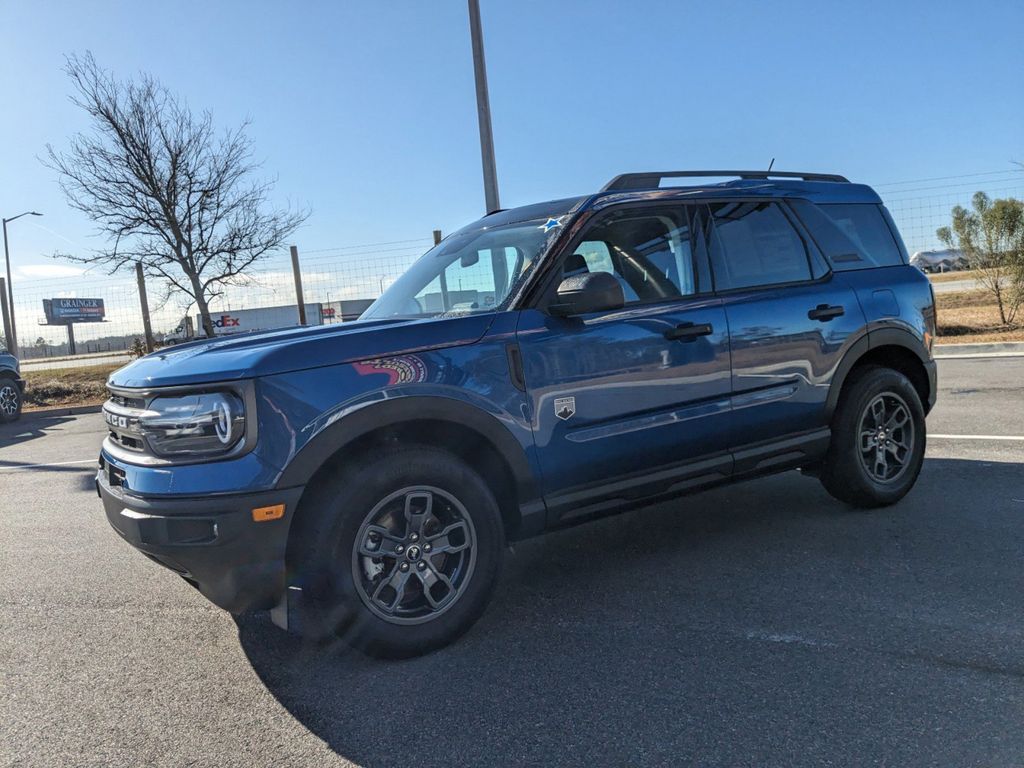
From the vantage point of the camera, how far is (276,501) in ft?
9.38

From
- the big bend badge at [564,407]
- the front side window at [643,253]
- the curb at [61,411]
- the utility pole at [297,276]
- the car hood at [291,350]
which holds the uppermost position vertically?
the utility pole at [297,276]

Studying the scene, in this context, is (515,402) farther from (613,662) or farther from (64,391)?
(64,391)

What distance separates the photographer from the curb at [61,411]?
15.0 meters

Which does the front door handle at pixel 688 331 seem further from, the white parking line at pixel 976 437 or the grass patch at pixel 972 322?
the grass patch at pixel 972 322

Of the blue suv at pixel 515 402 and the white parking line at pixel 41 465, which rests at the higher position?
A: the blue suv at pixel 515 402

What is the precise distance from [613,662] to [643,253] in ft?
6.67

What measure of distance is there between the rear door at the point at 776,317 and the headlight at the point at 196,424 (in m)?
2.51

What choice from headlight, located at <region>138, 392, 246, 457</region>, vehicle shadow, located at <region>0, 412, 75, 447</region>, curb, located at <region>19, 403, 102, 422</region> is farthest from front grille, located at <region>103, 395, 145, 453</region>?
curb, located at <region>19, 403, 102, 422</region>

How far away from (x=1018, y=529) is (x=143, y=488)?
452 cm

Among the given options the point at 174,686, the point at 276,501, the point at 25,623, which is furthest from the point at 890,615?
the point at 25,623

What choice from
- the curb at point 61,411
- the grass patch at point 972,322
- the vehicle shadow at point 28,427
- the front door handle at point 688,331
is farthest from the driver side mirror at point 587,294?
the curb at point 61,411

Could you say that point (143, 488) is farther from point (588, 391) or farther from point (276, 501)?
point (588, 391)

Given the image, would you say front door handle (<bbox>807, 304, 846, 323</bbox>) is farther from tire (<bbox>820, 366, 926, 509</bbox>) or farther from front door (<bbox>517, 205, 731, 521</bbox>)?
front door (<bbox>517, 205, 731, 521</bbox>)

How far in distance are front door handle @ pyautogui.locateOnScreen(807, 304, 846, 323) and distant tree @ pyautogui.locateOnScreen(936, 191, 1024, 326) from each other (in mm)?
13599
